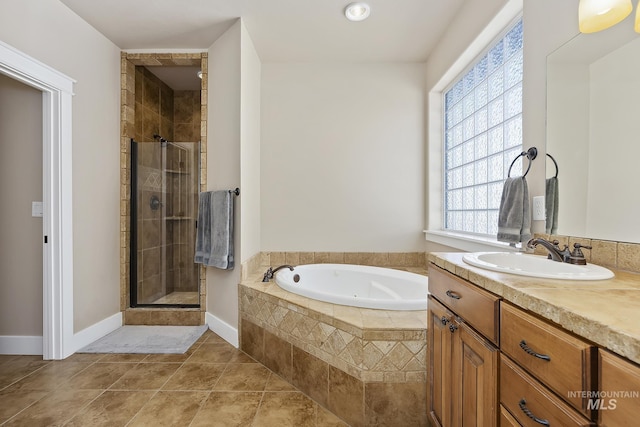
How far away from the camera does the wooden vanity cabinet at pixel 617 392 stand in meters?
0.47

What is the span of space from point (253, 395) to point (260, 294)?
62cm

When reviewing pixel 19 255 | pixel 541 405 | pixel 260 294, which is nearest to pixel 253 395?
pixel 260 294

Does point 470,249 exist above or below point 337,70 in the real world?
below

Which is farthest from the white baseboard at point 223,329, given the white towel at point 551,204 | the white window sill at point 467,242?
the white towel at point 551,204

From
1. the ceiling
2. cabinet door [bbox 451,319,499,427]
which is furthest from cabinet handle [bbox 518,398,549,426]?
the ceiling

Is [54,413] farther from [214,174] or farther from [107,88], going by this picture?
[107,88]

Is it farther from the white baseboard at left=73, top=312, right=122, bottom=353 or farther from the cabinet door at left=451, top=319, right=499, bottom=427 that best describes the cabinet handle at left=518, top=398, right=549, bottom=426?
the white baseboard at left=73, top=312, right=122, bottom=353

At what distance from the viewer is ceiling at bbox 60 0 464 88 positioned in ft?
6.96

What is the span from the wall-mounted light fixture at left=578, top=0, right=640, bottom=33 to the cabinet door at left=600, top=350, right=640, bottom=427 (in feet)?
3.72

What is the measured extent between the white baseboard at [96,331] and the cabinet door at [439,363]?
2.51 metres

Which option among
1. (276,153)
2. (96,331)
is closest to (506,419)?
(276,153)

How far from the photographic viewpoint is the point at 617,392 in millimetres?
500

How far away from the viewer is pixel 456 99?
102 inches

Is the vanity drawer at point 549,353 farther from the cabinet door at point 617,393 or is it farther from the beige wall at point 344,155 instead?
the beige wall at point 344,155
